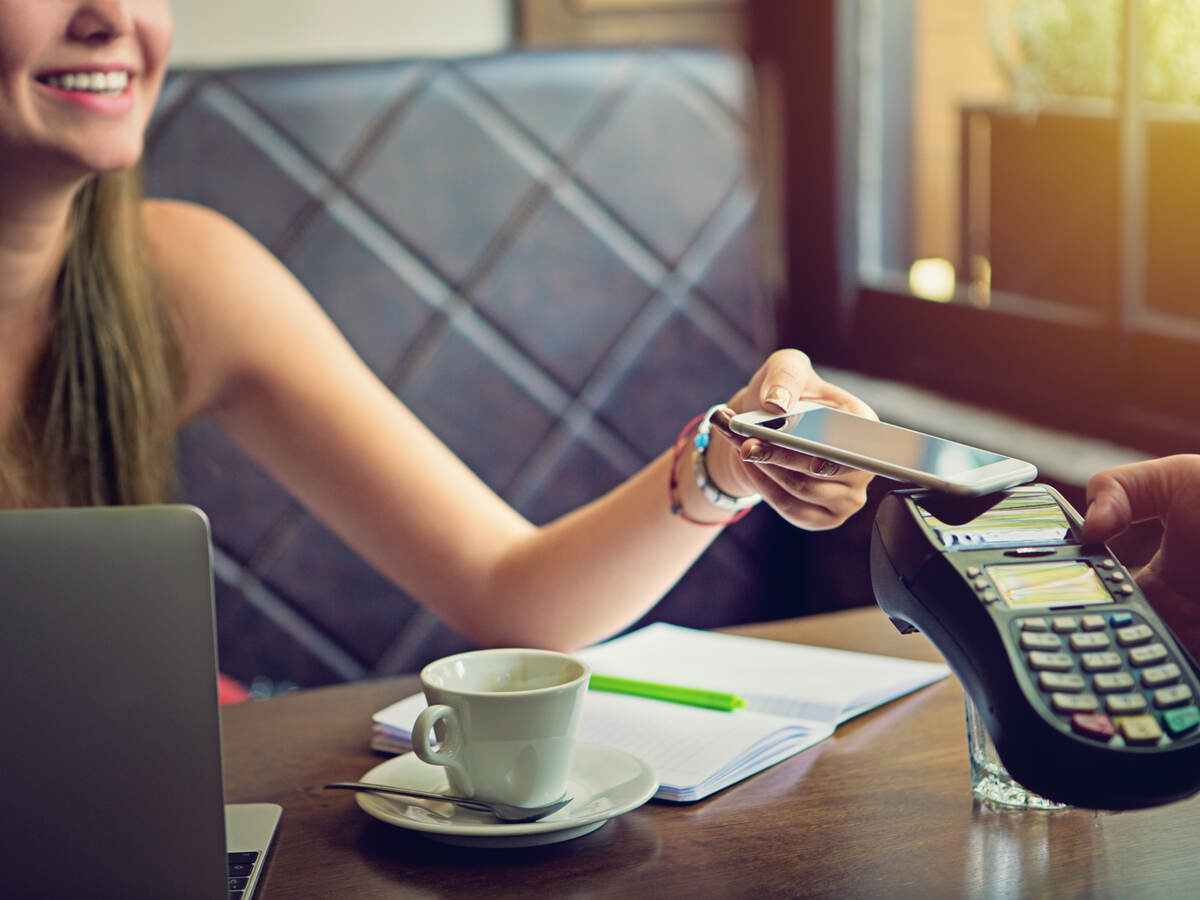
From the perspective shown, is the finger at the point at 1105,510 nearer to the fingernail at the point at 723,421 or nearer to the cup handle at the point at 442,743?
the fingernail at the point at 723,421

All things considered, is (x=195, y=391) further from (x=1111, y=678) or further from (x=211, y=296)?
(x=1111, y=678)

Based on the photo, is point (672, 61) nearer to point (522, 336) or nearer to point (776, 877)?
point (522, 336)

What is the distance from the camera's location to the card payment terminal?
1.70ft

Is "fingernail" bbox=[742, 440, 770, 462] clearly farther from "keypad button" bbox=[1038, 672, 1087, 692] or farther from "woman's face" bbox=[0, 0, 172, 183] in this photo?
"woman's face" bbox=[0, 0, 172, 183]

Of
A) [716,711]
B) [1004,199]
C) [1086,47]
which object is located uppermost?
[1086,47]

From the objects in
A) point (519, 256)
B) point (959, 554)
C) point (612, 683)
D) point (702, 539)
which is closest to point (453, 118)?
point (519, 256)

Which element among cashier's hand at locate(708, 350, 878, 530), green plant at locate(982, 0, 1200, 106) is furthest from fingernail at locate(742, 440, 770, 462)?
green plant at locate(982, 0, 1200, 106)

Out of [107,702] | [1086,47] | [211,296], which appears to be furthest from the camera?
A: [1086,47]

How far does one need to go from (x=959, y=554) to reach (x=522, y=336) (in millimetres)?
1187

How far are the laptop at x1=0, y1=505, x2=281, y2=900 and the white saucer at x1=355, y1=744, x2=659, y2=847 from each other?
0.13m

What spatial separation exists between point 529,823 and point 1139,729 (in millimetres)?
274

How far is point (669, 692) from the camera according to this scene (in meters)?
0.82

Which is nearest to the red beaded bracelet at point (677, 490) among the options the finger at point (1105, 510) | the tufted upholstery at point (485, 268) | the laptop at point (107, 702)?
the finger at point (1105, 510)

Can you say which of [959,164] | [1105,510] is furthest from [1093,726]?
[959,164]
